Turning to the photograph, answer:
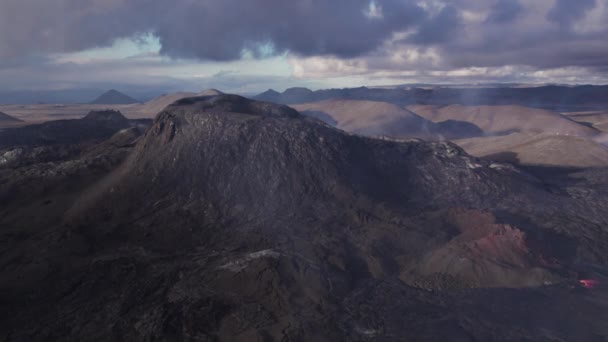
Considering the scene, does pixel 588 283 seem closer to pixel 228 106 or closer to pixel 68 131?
pixel 228 106

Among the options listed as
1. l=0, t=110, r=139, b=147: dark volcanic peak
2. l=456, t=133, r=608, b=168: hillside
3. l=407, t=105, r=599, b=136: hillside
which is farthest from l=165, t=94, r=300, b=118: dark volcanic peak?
l=407, t=105, r=599, b=136: hillside

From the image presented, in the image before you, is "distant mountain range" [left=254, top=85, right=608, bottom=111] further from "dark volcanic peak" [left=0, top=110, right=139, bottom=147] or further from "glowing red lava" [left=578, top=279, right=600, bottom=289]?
"glowing red lava" [left=578, top=279, right=600, bottom=289]

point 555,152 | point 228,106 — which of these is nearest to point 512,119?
point 555,152

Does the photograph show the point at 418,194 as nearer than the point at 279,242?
No

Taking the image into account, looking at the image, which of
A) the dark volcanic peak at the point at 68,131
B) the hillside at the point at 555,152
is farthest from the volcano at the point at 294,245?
the dark volcanic peak at the point at 68,131

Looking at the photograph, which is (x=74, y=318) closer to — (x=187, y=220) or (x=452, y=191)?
(x=187, y=220)

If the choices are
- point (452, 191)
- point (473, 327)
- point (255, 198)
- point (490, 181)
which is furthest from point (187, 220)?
point (490, 181)
